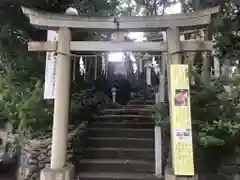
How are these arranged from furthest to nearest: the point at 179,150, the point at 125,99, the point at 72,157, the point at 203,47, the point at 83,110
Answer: the point at 125,99, the point at 83,110, the point at 72,157, the point at 203,47, the point at 179,150

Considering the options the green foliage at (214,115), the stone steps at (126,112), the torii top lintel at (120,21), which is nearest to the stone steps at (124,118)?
the stone steps at (126,112)

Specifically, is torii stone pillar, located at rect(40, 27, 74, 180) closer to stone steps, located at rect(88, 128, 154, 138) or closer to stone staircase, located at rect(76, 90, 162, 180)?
stone staircase, located at rect(76, 90, 162, 180)

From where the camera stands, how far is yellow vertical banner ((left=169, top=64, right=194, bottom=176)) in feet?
18.4

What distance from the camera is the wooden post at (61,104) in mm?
6094

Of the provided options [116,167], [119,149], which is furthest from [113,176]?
[119,149]

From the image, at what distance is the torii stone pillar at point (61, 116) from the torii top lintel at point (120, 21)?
0.23m

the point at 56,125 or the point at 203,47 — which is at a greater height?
the point at 203,47

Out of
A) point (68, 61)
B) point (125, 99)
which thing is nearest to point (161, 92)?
point (68, 61)

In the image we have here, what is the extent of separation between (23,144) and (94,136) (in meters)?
2.07

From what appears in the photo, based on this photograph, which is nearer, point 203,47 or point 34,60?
Result: point 203,47

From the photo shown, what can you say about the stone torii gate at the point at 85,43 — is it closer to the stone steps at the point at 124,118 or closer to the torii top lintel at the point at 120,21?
the torii top lintel at the point at 120,21

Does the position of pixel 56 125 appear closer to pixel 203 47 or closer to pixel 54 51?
pixel 54 51

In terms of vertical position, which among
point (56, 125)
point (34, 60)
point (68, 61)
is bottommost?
point (56, 125)

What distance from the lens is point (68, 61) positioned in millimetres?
6324
